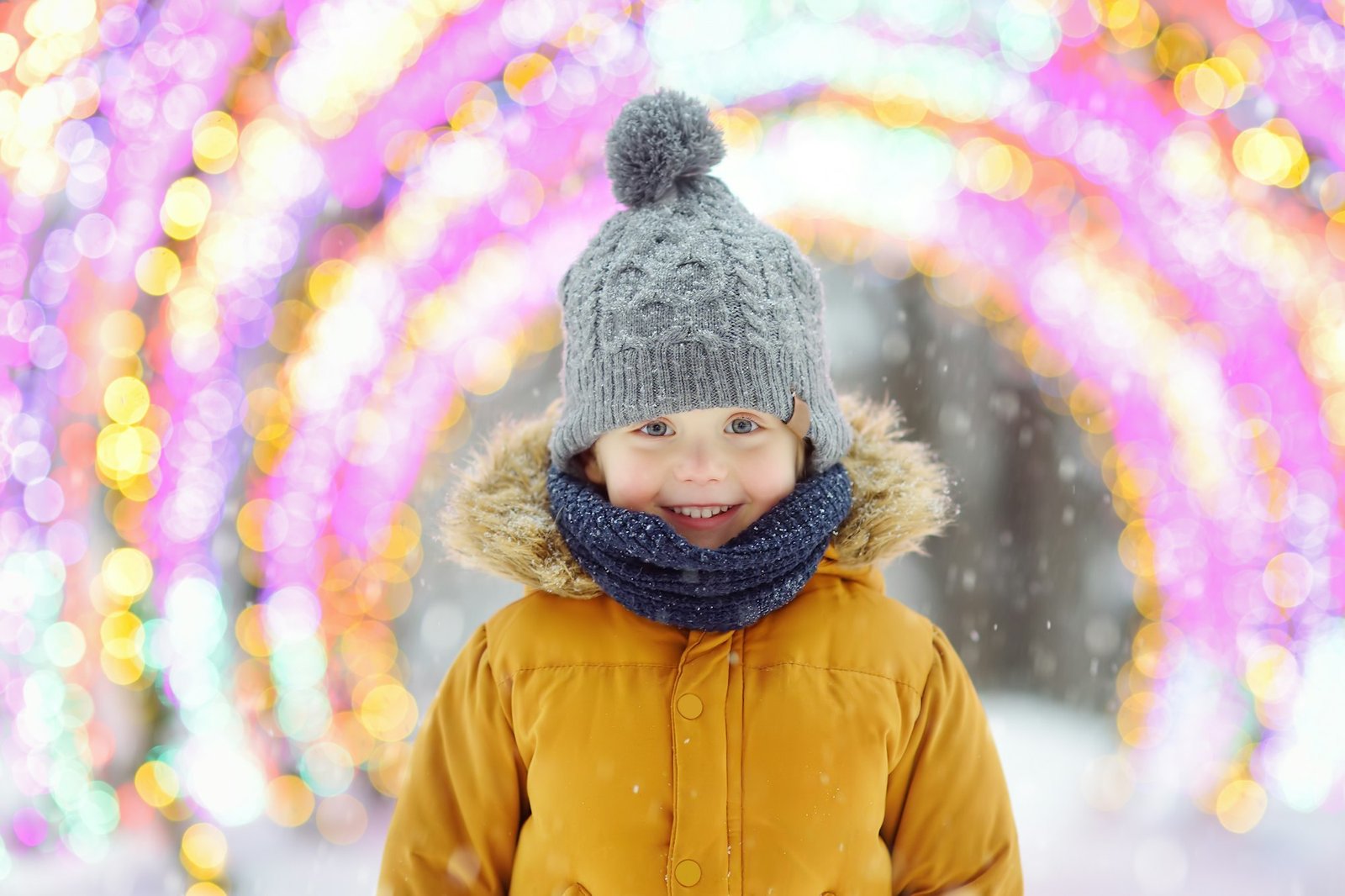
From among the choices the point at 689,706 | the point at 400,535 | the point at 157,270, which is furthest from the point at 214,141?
the point at 689,706

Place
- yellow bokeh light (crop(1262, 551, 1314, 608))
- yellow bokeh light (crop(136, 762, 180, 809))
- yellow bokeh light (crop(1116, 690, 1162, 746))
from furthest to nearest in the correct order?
yellow bokeh light (crop(1116, 690, 1162, 746)) < yellow bokeh light (crop(1262, 551, 1314, 608)) < yellow bokeh light (crop(136, 762, 180, 809))

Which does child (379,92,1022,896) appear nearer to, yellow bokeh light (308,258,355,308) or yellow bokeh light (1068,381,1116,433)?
yellow bokeh light (308,258,355,308)

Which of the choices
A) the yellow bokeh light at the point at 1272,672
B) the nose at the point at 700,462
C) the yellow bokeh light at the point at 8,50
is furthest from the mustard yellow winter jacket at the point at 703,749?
the yellow bokeh light at the point at 1272,672

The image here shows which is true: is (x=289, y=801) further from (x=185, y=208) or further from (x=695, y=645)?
(x=695, y=645)

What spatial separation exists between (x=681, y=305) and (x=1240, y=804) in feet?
10.7

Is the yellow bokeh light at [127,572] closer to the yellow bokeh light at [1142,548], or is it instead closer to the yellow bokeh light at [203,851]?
the yellow bokeh light at [203,851]

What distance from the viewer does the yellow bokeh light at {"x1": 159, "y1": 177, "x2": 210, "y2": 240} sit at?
303 cm

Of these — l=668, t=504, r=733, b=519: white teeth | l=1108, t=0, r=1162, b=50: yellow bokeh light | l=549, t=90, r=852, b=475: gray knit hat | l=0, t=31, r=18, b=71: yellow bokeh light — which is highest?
l=1108, t=0, r=1162, b=50: yellow bokeh light

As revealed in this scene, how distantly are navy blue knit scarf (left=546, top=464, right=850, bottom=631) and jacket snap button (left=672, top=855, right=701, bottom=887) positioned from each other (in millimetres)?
360

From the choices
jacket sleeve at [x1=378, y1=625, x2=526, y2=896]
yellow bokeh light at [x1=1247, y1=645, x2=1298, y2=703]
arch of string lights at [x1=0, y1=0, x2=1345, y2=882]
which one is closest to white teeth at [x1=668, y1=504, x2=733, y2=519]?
jacket sleeve at [x1=378, y1=625, x2=526, y2=896]

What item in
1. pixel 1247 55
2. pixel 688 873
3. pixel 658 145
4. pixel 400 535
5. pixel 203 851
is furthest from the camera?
pixel 400 535

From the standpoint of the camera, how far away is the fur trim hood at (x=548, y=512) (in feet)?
5.85

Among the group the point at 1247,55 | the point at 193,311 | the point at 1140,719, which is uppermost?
the point at 1247,55

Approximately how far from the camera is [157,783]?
3338mm
